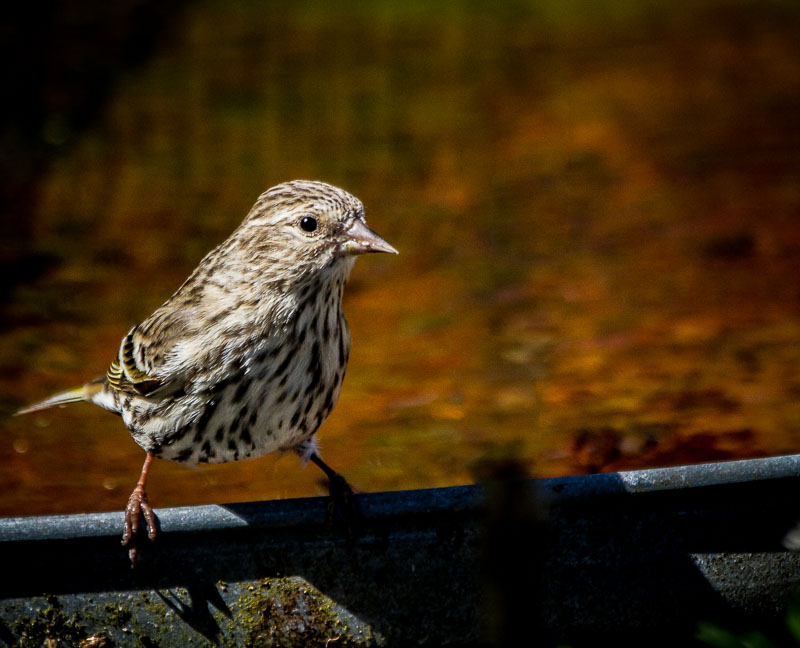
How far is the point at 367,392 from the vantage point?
6.18 meters

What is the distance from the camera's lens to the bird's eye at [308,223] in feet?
12.5

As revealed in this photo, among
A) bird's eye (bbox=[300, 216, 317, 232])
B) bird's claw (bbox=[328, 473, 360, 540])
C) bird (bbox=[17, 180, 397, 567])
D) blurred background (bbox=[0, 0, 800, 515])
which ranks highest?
blurred background (bbox=[0, 0, 800, 515])

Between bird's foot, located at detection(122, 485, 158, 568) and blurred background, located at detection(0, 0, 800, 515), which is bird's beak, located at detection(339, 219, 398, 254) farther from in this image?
blurred background, located at detection(0, 0, 800, 515)

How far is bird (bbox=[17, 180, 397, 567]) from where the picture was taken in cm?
383

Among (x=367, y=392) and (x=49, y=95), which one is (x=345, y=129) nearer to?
(x=49, y=95)

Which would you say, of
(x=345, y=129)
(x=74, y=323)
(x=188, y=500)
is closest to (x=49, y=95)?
(x=345, y=129)

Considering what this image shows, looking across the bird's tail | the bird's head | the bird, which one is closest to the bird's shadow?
the bird

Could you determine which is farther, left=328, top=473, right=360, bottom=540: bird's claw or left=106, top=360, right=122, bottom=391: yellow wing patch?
left=106, top=360, right=122, bottom=391: yellow wing patch

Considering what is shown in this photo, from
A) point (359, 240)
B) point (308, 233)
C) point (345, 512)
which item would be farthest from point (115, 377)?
point (345, 512)

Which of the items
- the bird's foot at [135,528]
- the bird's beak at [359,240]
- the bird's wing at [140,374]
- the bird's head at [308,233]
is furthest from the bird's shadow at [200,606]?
the bird's beak at [359,240]

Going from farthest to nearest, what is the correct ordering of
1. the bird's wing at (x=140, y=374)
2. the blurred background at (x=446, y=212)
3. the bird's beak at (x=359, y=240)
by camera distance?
the blurred background at (x=446, y=212) < the bird's wing at (x=140, y=374) < the bird's beak at (x=359, y=240)

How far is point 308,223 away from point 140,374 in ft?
2.89

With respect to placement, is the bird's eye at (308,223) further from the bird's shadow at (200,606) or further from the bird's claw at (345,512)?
the bird's shadow at (200,606)

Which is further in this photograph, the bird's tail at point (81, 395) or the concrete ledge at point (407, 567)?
the bird's tail at point (81, 395)
